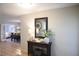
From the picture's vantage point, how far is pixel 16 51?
214 centimetres

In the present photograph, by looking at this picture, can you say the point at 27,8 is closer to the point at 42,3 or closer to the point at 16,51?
the point at 42,3

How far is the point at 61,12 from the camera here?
6.92ft

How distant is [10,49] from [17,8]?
2.35 ft

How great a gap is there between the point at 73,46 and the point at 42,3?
894 millimetres

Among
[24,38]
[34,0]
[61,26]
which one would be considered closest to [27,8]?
[34,0]

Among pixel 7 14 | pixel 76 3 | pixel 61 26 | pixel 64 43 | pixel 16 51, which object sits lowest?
pixel 16 51

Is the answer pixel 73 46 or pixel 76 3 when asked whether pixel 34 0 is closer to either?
pixel 76 3

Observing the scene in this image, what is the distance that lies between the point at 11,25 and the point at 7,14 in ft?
0.67

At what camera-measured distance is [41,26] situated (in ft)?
7.15

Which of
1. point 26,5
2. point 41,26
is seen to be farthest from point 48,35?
point 26,5

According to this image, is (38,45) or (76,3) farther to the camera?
(38,45)

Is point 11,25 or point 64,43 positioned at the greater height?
point 11,25

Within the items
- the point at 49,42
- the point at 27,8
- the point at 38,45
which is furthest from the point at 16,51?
the point at 27,8

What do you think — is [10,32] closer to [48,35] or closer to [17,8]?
[17,8]
